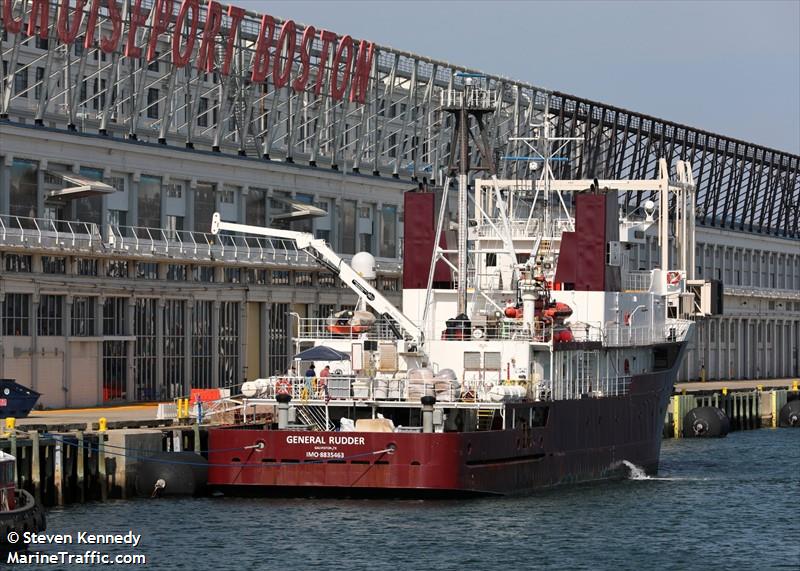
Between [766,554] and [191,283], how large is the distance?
45.9 meters

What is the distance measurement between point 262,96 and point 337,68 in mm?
4820

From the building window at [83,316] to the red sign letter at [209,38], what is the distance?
16.2m

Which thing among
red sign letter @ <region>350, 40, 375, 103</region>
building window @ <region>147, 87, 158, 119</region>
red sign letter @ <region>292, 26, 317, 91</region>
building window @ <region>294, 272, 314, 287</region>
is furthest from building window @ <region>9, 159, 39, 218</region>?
building window @ <region>147, 87, 158, 119</region>

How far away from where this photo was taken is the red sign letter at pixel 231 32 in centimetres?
9669

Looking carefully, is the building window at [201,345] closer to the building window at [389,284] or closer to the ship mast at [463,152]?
the building window at [389,284]

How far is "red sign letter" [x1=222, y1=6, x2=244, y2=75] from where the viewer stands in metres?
96.7

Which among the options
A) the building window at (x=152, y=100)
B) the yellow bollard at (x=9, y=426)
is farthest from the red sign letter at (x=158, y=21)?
the yellow bollard at (x=9, y=426)

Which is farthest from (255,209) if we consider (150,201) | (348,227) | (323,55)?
(323,55)

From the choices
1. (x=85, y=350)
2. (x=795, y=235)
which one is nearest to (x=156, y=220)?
(x=85, y=350)

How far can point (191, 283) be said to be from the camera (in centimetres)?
9206

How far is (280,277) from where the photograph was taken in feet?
326

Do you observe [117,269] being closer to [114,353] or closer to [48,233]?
[114,353]

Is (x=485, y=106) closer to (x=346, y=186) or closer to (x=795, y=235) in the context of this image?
(x=346, y=186)

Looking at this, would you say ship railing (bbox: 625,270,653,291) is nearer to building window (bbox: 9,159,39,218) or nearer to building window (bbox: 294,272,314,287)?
building window (bbox: 294,272,314,287)
